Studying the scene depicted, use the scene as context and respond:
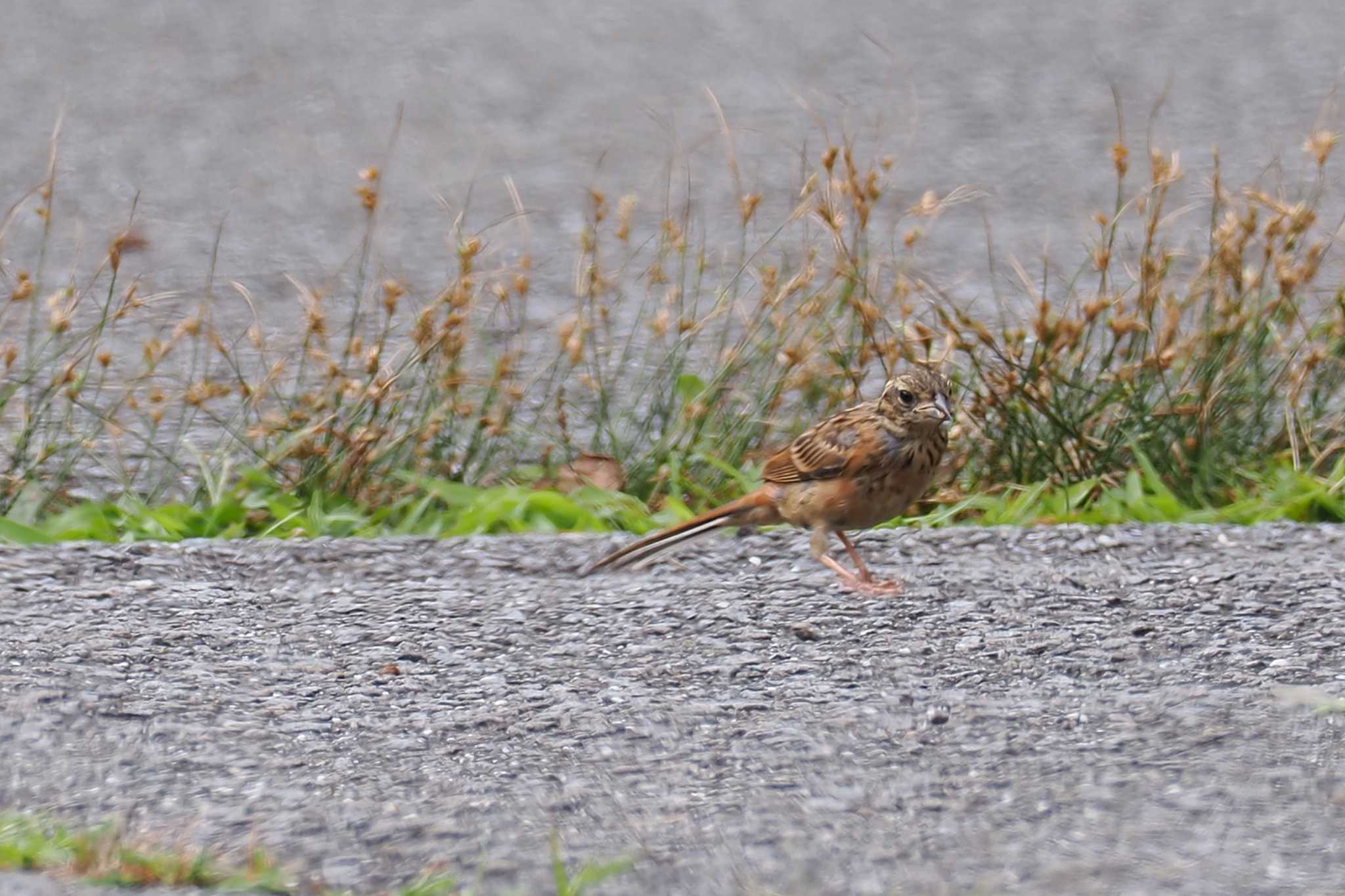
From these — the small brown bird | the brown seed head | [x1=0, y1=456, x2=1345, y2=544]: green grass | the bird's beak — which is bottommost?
[x1=0, y1=456, x2=1345, y2=544]: green grass

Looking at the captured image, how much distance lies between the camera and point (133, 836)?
10.5 ft

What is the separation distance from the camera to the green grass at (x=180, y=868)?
2.99 meters

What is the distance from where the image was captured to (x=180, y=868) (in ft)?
9.91

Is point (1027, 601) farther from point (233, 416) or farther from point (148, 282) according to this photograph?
point (148, 282)

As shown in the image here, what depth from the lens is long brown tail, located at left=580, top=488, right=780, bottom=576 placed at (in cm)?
495

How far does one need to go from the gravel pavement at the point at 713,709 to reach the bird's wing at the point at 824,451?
0.87 feet

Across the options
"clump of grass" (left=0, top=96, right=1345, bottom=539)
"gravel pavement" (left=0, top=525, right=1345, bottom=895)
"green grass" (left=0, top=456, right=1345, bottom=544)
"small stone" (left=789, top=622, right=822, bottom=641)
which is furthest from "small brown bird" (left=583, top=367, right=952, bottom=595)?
"clump of grass" (left=0, top=96, right=1345, bottom=539)

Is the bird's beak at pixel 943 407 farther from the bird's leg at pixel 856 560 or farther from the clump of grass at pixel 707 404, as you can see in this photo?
the clump of grass at pixel 707 404

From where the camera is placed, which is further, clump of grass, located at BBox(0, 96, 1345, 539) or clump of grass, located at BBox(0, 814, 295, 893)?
clump of grass, located at BBox(0, 96, 1345, 539)

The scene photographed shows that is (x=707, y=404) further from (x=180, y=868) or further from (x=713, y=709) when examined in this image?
(x=180, y=868)

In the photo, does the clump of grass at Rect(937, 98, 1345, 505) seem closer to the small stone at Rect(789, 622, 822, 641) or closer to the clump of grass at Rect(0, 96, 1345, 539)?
the clump of grass at Rect(0, 96, 1345, 539)

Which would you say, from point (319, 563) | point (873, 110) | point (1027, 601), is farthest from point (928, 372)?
point (873, 110)

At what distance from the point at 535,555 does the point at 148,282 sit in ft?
13.9

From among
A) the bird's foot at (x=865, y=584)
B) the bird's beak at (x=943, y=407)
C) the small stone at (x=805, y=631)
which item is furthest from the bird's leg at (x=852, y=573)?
the bird's beak at (x=943, y=407)
